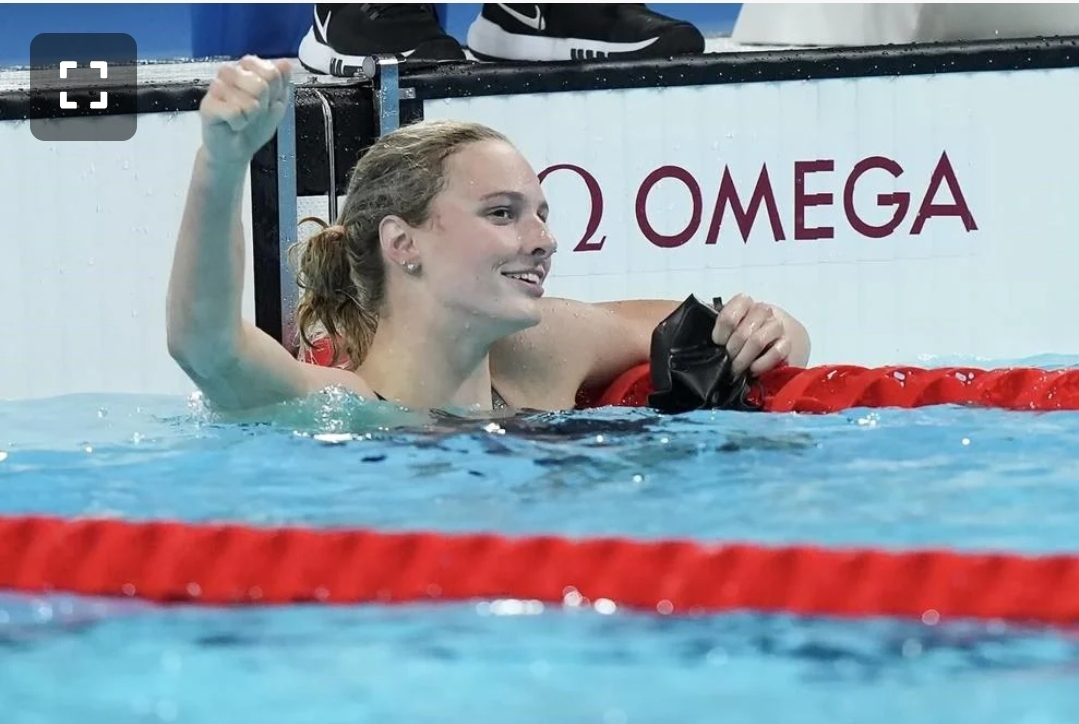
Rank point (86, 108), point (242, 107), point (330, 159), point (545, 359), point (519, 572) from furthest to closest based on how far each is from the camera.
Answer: point (330, 159)
point (86, 108)
point (545, 359)
point (242, 107)
point (519, 572)

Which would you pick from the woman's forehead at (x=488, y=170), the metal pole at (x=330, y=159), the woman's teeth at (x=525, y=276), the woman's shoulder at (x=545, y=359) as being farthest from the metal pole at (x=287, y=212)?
the woman's teeth at (x=525, y=276)

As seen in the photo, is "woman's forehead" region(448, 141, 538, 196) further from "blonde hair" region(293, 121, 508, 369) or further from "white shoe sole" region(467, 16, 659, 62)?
"white shoe sole" region(467, 16, 659, 62)

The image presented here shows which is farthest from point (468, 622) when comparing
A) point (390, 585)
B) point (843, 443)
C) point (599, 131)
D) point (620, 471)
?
point (599, 131)

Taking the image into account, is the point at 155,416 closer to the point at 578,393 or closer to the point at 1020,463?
the point at 578,393

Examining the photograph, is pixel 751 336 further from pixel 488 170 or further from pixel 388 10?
pixel 388 10

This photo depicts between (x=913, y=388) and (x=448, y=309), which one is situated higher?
(x=448, y=309)

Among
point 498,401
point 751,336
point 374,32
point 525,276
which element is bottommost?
point 498,401

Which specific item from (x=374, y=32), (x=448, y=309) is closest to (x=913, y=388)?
(x=448, y=309)

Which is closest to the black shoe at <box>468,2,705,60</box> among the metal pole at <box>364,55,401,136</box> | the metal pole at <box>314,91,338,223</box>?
the metal pole at <box>364,55,401,136</box>

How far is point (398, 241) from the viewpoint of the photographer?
7.73 ft

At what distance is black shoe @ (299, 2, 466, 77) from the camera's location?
130 inches

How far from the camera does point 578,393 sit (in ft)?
8.48

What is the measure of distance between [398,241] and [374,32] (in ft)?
3.61

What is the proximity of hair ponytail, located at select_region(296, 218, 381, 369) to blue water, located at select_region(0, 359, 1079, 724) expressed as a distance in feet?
0.58
